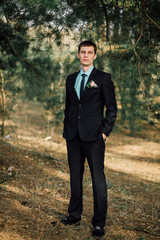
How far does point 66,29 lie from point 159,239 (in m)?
3.90

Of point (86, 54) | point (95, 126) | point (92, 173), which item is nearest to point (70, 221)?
point (92, 173)

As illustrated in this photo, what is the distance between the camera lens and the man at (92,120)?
9.57 ft

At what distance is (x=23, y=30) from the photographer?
4699mm

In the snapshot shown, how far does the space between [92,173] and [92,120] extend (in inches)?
26.6

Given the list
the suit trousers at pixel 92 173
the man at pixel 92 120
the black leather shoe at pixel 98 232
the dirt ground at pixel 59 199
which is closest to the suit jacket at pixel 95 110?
the man at pixel 92 120

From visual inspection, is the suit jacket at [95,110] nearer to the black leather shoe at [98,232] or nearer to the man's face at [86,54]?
the man's face at [86,54]

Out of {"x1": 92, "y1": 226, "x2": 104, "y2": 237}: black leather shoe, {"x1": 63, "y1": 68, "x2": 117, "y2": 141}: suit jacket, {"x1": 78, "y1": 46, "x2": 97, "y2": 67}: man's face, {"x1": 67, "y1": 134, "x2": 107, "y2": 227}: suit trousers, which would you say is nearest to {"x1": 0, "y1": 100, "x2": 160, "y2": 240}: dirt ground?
{"x1": 92, "y1": 226, "x2": 104, "y2": 237}: black leather shoe

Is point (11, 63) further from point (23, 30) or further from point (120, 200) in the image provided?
point (120, 200)

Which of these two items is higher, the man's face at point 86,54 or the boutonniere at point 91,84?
the man's face at point 86,54

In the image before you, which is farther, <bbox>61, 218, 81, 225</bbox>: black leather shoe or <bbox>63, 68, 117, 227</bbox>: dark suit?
<bbox>61, 218, 81, 225</bbox>: black leather shoe

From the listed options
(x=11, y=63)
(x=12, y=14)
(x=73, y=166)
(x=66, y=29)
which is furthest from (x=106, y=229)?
(x=11, y=63)

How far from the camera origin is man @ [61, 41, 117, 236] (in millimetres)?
2916

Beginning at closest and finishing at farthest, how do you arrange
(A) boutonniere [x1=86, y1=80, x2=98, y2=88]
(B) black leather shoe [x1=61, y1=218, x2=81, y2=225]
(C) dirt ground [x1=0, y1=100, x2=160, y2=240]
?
(A) boutonniere [x1=86, y1=80, x2=98, y2=88], (C) dirt ground [x1=0, y1=100, x2=160, y2=240], (B) black leather shoe [x1=61, y1=218, x2=81, y2=225]

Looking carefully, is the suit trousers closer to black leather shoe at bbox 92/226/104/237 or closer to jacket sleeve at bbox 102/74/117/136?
black leather shoe at bbox 92/226/104/237
